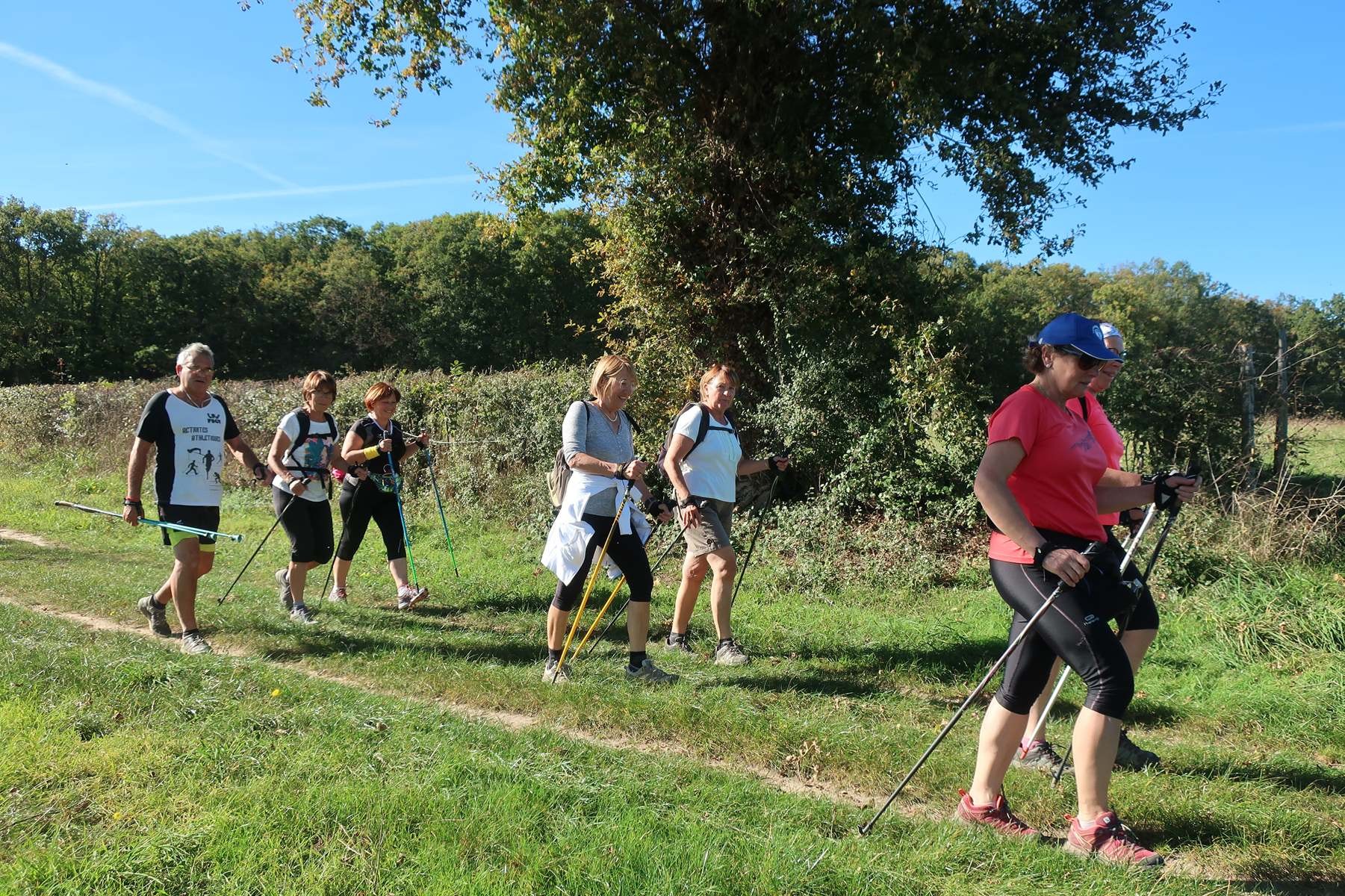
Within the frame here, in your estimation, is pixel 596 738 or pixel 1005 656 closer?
pixel 1005 656

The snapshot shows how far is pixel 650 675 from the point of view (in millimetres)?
5691

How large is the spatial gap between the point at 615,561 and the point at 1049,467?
2.96 meters

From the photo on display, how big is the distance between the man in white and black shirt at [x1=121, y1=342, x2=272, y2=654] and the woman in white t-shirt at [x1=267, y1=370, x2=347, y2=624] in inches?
35.2

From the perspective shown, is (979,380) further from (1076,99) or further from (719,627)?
(719,627)

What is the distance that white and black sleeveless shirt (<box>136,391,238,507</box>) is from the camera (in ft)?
20.7

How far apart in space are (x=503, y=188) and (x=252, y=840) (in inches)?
450

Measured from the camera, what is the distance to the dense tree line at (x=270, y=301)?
1811 inches

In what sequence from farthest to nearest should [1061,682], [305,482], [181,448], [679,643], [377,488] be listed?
[377,488] → [305,482] → [679,643] → [181,448] → [1061,682]

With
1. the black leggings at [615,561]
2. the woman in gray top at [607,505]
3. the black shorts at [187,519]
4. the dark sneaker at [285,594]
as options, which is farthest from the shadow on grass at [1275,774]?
the dark sneaker at [285,594]

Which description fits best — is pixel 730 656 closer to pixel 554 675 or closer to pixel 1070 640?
pixel 554 675

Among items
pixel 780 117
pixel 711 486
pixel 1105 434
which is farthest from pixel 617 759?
pixel 780 117

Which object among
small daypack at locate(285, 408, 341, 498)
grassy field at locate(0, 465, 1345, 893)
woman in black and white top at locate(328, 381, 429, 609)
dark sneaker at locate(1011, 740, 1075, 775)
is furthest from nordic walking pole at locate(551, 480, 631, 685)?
small daypack at locate(285, 408, 341, 498)

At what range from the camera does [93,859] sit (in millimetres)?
2975

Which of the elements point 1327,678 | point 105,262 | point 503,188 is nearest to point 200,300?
point 105,262
